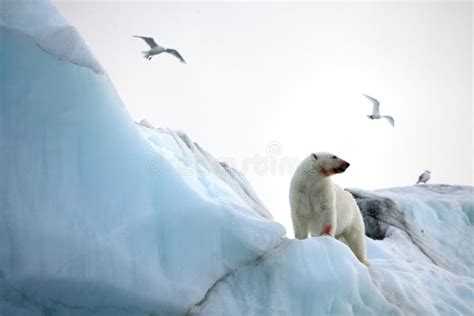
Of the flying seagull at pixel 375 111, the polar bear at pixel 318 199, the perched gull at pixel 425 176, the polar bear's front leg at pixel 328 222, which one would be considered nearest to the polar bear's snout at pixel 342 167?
the polar bear at pixel 318 199

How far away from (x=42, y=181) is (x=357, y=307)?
3.49 meters

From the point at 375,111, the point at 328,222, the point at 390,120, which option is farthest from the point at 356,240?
the point at 390,120

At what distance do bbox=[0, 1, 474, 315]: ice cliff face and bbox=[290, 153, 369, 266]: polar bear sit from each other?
81cm

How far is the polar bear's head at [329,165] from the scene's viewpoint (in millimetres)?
6070

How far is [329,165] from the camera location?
609 centimetres

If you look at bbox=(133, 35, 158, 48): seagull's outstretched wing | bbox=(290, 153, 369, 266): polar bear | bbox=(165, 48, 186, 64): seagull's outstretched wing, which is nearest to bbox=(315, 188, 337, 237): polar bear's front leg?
bbox=(290, 153, 369, 266): polar bear

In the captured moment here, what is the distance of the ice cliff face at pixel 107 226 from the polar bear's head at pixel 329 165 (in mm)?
1188

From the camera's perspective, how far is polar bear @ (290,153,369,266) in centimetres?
590

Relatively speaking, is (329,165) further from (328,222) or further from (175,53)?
(175,53)

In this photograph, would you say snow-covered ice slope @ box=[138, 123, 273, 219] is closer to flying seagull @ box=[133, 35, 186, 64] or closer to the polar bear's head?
the polar bear's head

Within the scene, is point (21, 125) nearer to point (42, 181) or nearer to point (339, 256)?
point (42, 181)

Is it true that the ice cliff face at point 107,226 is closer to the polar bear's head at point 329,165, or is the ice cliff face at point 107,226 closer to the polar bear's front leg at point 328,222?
the polar bear's front leg at point 328,222

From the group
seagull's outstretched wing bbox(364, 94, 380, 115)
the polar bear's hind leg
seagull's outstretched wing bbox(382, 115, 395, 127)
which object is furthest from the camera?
seagull's outstretched wing bbox(382, 115, 395, 127)

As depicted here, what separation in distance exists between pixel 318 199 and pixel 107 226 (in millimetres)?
2729
